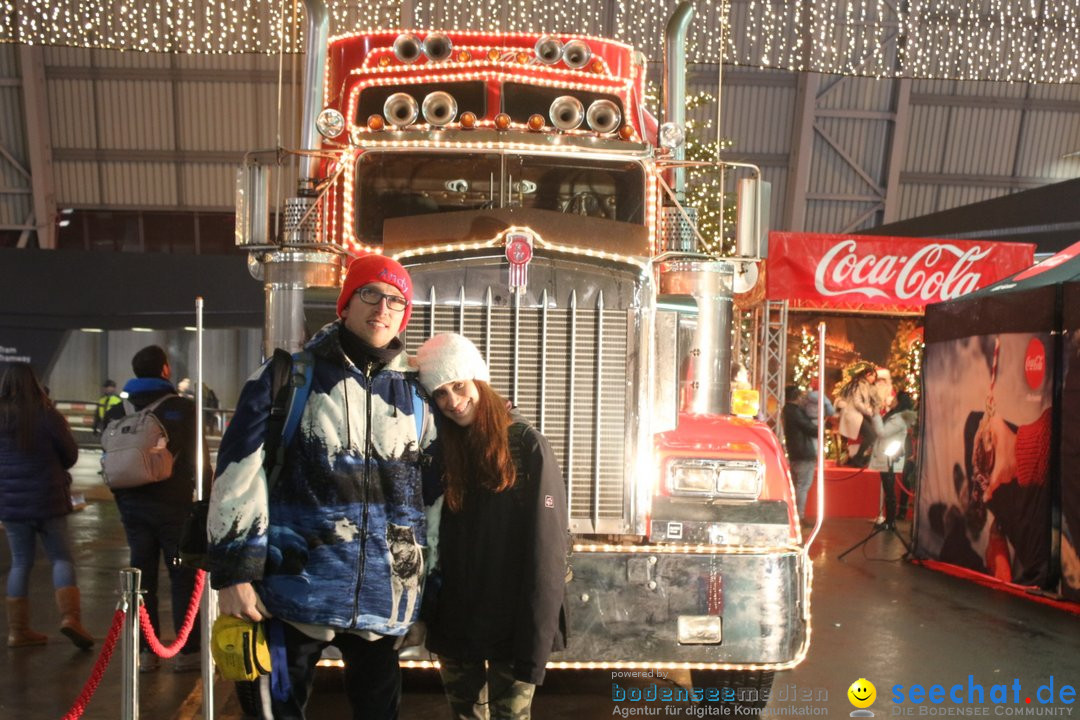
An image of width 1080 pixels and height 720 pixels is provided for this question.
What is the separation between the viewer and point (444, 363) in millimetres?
3705

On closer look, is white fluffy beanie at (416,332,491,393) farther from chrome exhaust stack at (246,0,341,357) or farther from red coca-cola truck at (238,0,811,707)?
chrome exhaust stack at (246,0,341,357)

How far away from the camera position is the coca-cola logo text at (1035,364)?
9105 millimetres

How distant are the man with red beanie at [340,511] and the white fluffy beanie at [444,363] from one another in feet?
0.30

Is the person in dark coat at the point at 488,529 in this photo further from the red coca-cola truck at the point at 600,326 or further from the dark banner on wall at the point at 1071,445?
the dark banner on wall at the point at 1071,445

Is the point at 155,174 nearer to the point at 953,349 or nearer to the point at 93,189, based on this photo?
the point at 93,189

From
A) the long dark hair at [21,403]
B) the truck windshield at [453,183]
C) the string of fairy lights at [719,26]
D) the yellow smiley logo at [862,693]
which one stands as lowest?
the yellow smiley logo at [862,693]

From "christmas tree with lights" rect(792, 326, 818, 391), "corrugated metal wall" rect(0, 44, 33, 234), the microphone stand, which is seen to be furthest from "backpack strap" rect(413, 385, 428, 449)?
"corrugated metal wall" rect(0, 44, 33, 234)

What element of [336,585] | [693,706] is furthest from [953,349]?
[336,585]

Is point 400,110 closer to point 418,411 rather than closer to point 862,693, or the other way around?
point 418,411

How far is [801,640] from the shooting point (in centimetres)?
515

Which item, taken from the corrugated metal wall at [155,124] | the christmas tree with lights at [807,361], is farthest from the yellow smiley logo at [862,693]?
the corrugated metal wall at [155,124]

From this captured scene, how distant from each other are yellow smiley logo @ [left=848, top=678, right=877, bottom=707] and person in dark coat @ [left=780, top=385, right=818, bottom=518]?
23.4 feet

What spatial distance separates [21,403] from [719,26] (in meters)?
11.6

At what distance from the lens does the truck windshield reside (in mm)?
6801
